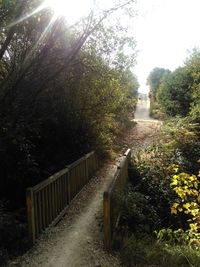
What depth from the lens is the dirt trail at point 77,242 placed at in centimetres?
445

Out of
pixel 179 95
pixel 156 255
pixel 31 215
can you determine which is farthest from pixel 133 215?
pixel 179 95

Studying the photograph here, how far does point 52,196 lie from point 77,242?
112cm

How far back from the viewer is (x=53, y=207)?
19.4ft

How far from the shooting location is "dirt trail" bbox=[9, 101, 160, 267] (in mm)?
4453

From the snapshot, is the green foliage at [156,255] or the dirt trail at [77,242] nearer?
the green foliage at [156,255]

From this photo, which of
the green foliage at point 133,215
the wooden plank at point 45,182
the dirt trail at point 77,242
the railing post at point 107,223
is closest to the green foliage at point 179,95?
the dirt trail at point 77,242

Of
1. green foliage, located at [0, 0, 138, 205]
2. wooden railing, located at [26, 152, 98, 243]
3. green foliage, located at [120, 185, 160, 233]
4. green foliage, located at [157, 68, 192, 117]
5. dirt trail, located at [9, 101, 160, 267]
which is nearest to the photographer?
dirt trail, located at [9, 101, 160, 267]

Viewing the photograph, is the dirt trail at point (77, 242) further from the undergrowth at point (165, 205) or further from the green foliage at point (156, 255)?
the undergrowth at point (165, 205)

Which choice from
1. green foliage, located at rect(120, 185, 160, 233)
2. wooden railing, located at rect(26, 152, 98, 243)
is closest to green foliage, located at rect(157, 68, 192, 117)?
wooden railing, located at rect(26, 152, 98, 243)

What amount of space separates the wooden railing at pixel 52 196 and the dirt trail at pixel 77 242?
0.54ft

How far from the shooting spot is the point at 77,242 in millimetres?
5070

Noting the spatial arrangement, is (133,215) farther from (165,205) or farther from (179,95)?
(179,95)

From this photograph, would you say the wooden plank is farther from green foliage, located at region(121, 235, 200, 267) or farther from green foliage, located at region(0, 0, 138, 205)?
green foliage, located at region(121, 235, 200, 267)

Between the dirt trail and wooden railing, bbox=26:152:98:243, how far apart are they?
17 centimetres
